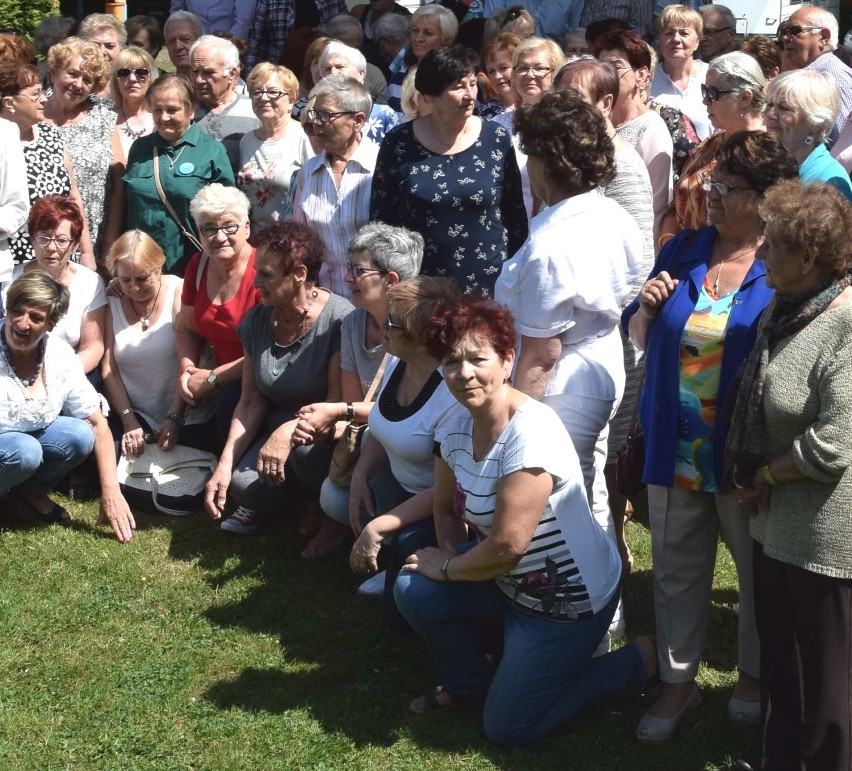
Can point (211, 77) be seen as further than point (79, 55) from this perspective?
Yes

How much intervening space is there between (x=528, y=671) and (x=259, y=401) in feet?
7.55

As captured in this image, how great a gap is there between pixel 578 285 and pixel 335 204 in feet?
6.98

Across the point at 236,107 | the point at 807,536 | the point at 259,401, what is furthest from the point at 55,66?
the point at 807,536

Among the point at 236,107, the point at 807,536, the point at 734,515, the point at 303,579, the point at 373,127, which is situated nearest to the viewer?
the point at 807,536

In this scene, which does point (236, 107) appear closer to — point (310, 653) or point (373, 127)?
point (373, 127)

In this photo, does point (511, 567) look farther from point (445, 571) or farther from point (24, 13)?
point (24, 13)

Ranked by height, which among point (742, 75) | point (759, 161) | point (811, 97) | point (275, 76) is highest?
point (759, 161)

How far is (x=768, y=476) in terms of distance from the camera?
3414 millimetres

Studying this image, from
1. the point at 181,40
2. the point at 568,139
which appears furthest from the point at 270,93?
the point at 568,139

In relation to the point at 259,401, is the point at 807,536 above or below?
above

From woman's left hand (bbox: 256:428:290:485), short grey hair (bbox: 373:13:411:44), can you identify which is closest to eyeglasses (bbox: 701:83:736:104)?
woman's left hand (bbox: 256:428:290:485)

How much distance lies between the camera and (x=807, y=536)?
333cm

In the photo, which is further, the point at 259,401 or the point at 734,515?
the point at 259,401

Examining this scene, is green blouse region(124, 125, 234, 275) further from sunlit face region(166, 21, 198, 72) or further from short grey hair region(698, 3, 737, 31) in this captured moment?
short grey hair region(698, 3, 737, 31)
